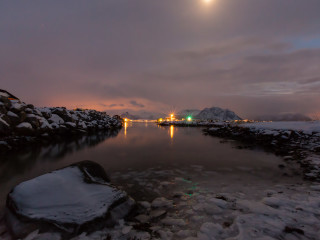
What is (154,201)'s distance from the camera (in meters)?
4.22

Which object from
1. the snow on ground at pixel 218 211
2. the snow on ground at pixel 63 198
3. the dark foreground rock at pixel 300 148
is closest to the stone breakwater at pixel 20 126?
the snow on ground at pixel 63 198

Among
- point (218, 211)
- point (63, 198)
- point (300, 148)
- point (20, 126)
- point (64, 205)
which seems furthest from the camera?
point (20, 126)

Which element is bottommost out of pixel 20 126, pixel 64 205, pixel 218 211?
pixel 218 211

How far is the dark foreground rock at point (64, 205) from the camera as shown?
111 inches

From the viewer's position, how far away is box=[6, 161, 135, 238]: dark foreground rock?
2.83 m

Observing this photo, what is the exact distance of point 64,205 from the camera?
3.19 m

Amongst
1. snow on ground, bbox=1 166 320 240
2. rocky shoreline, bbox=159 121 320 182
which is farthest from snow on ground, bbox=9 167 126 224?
rocky shoreline, bbox=159 121 320 182

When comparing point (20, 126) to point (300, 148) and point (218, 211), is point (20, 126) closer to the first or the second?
point (218, 211)

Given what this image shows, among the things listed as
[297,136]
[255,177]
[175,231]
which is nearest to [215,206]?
[175,231]

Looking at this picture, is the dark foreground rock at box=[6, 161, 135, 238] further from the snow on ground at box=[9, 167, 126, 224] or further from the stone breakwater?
the stone breakwater

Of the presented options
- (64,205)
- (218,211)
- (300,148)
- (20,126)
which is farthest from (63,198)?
(300,148)

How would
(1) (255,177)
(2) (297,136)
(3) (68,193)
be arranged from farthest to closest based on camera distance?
(2) (297,136) → (1) (255,177) → (3) (68,193)

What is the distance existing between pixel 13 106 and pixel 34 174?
9795 millimetres

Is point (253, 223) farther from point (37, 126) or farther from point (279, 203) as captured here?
point (37, 126)
